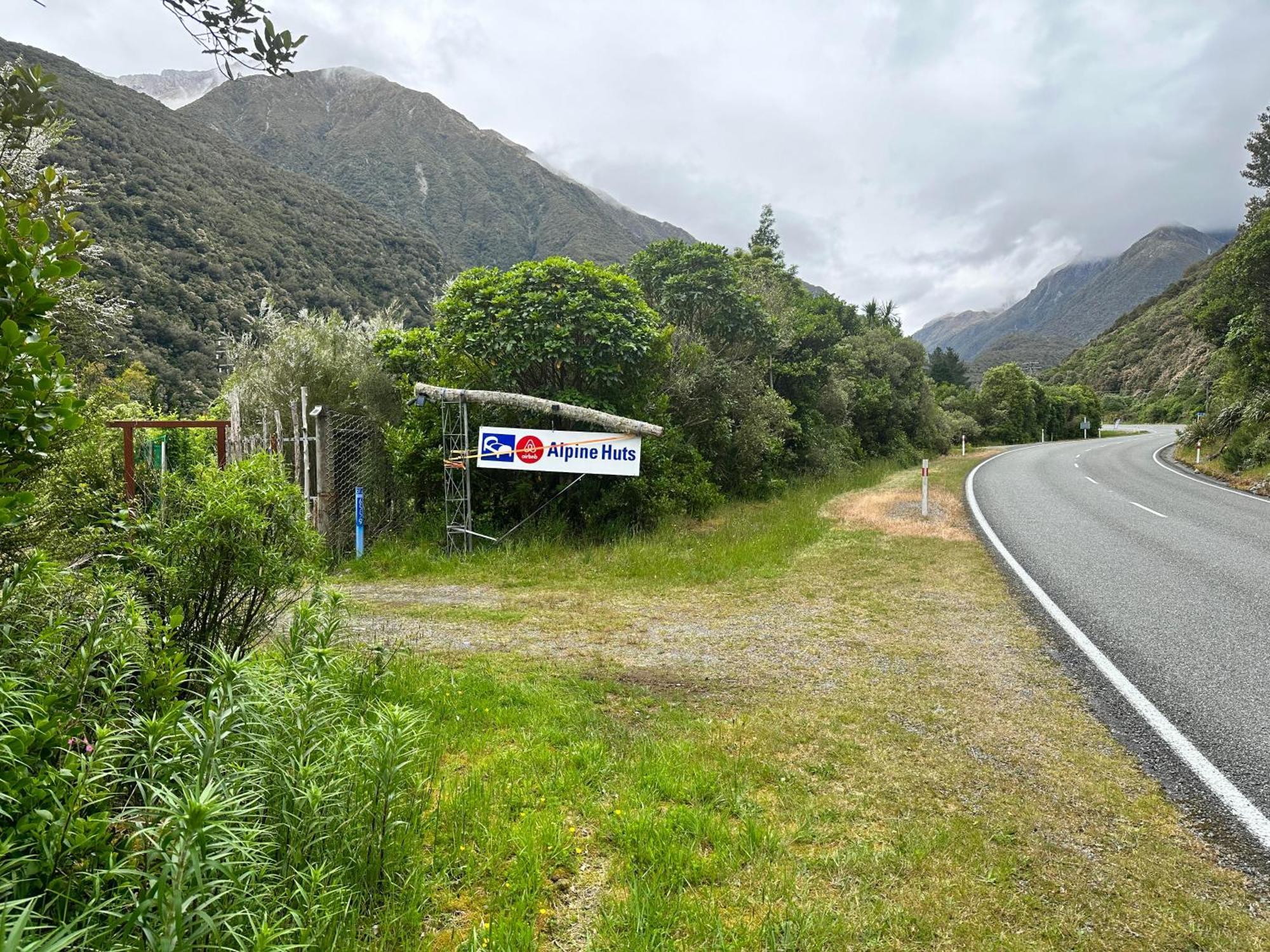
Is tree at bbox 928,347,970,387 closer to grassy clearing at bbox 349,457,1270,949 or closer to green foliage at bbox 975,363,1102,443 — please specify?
green foliage at bbox 975,363,1102,443

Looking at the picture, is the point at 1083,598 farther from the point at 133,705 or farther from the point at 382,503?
the point at 382,503

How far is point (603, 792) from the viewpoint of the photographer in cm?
318

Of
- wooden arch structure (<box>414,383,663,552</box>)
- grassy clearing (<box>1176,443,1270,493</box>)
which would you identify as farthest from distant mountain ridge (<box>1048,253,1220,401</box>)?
wooden arch structure (<box>414,383,663,552</box>)

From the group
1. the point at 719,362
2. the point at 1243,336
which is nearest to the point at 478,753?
the point at 719,362

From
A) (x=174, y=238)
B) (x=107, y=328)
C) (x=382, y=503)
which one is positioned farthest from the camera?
(x=174, y=238)

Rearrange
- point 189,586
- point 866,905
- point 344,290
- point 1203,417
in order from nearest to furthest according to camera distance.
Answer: point 866,905
point 189,586
point 1203,417
point 344,290

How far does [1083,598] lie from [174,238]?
1906 inches

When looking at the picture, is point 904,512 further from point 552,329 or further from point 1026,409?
point 1026,409

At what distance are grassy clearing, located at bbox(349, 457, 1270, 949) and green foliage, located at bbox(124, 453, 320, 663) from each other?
3.54 feet

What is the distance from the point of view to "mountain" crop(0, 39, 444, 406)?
109 ft

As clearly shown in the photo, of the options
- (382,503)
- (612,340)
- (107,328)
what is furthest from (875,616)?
(107,328)

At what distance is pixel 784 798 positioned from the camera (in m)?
3.18

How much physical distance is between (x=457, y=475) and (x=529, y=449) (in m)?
1.78

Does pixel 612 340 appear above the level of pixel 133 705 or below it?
above
